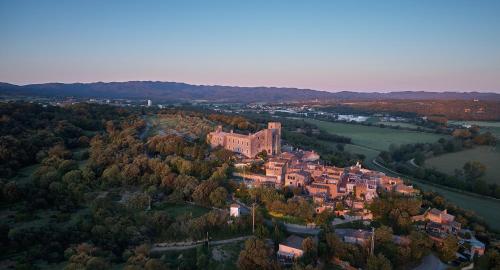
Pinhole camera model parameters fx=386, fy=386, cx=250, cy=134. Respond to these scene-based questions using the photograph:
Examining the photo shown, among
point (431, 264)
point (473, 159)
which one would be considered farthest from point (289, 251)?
point (473, 159)

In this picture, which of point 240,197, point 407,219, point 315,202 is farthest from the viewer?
point 240,197

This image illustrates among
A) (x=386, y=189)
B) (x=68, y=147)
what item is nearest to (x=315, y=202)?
(x=386, y=189)

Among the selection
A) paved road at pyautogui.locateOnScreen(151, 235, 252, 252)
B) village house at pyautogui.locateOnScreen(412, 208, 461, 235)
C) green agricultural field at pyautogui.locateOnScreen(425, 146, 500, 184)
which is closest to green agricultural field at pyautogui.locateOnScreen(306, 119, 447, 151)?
green agricultural field at pyautogui.locateOnScreen(425, 146, 500, 184)

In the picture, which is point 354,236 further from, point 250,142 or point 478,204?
point 478,204

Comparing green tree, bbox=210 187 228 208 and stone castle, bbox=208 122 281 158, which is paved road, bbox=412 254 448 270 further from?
stone castle, bbox=208 122 281 158

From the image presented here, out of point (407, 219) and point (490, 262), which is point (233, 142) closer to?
point (407, 219)

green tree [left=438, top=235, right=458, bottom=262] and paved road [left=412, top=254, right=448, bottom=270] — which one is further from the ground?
green tree [left=438, top=235, right=458, bottom=262]
